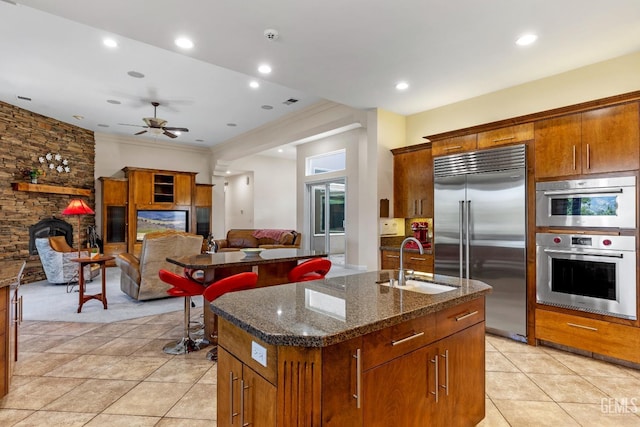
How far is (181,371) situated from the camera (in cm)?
278

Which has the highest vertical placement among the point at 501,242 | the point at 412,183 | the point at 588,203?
the point at 412,183

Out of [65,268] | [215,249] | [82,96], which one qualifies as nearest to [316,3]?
[215,249]

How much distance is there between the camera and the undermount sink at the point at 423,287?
205cm

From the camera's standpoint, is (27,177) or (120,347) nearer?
(120,347)

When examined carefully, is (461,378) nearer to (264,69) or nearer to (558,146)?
(558,146)

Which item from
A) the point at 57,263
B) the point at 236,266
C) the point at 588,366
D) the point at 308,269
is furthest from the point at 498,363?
the point at 57,263

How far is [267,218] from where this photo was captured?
1113cm

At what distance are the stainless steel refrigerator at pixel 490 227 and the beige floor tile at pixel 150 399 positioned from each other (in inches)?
120

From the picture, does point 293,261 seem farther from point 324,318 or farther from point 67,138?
point 67,138

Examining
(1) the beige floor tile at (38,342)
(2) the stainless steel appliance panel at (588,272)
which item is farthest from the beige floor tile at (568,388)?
(1) the beige floor tile at (38,342)

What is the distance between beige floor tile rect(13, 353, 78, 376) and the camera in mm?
2744

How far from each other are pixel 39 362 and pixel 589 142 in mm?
5259

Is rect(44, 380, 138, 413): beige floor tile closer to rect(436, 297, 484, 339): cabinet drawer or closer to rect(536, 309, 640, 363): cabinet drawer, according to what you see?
rect(436, 297, 484, 339): cabinet drawer

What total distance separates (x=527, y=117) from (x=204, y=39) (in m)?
3.26
